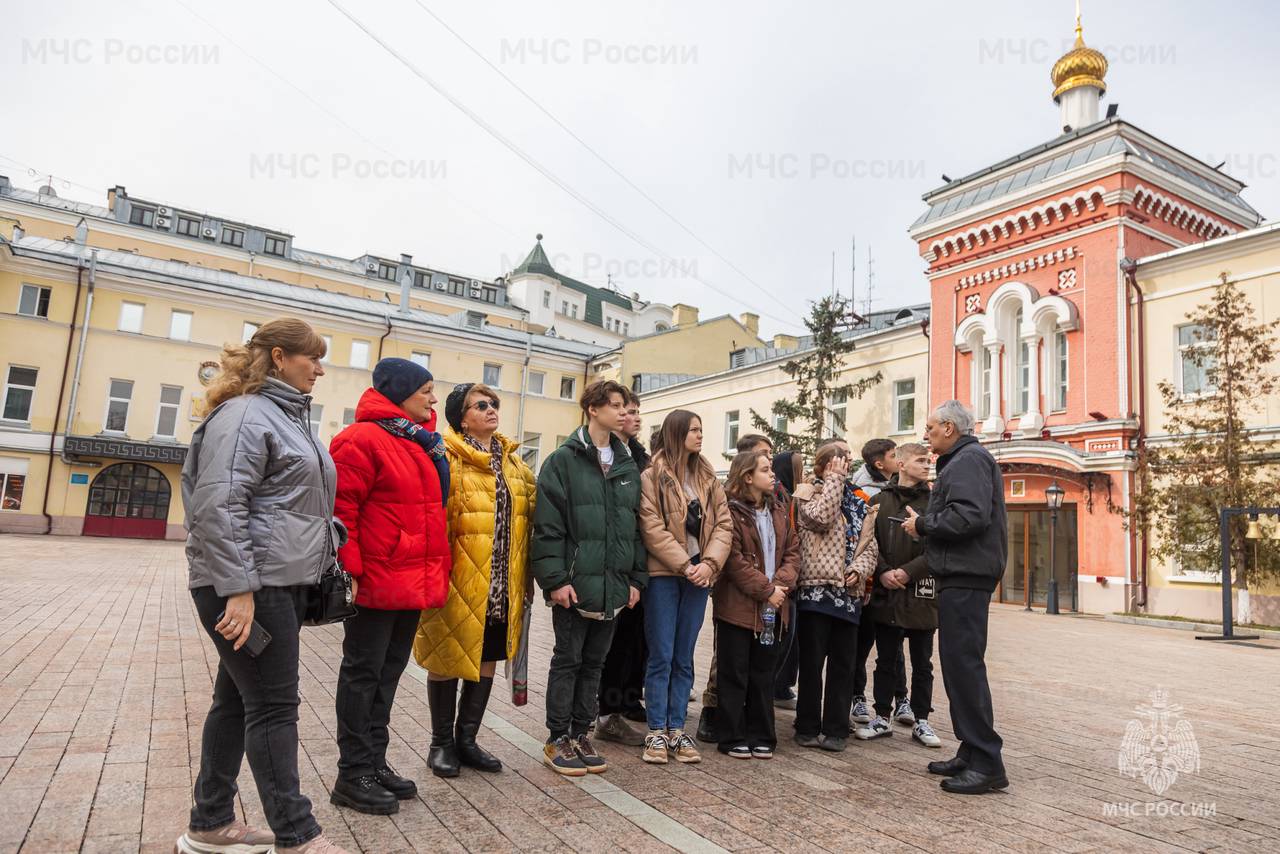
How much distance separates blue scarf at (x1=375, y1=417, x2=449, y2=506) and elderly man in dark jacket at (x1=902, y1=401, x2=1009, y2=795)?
2.74 m

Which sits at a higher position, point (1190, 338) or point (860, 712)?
point (1190, 338)

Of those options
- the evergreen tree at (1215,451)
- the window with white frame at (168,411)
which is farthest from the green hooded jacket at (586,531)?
the window with white frame at (168,411)

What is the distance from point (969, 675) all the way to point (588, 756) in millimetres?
2169

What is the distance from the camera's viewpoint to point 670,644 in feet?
16.0

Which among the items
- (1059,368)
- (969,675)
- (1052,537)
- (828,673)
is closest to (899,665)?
(828,673)

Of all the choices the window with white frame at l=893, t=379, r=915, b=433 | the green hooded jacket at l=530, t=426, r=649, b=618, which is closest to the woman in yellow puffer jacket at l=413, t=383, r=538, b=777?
the green hooded jacket at l=530, t=426, r=649, b=618

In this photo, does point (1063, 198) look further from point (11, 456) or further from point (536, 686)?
point (11, 456)

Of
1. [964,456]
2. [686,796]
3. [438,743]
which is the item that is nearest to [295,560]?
[438,743]

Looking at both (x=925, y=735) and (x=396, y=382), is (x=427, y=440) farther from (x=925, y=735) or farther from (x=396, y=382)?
(x=925, y=735)

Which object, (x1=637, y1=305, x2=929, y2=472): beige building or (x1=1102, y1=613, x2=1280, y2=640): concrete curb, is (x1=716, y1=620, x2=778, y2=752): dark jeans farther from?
(x1=637, y1=305, x2=929, y2=472): beige building

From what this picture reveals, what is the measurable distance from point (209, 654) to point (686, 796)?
5518 mm

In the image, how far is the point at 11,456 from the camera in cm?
2888

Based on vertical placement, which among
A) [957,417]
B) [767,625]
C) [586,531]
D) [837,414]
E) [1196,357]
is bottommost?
[767,625]

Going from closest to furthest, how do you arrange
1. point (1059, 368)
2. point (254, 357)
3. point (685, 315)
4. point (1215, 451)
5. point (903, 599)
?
point (254, 357) < point (903, 599) < point (1215, 451) < point (1059, 368) < point (685, 315)
